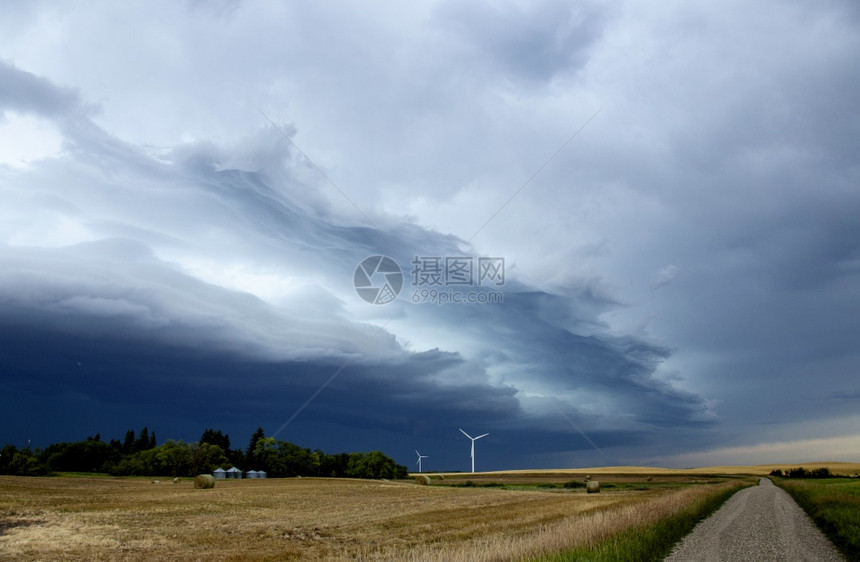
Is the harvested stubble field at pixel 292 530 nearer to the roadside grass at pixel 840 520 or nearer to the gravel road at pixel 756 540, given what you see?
the gravel road at pixel 756 540

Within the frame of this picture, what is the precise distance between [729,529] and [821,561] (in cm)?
817

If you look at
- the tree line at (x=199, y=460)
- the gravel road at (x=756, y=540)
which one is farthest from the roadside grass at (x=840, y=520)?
the tree line at (x=199, y=460)

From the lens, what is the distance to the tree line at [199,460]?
136 m

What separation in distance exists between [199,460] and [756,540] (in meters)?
148

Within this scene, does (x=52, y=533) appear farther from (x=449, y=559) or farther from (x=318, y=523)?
(x=449, y=559)

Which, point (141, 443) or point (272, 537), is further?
point (141, 443)

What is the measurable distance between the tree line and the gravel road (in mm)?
129048

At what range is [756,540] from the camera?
20359 mm

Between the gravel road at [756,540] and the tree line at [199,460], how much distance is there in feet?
423

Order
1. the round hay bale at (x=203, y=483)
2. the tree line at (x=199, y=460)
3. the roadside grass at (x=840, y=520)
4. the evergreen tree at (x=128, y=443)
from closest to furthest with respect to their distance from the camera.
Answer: the roadside grass at (x=840, y=520)
the round hay bale at (x=203, y=483)
the tree line at (x=199, y=460)
the evergreen tree at (x=128, y=443)

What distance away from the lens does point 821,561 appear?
16.1m

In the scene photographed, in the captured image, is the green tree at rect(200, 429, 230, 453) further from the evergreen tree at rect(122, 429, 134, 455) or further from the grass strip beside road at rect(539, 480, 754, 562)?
the grass strip beside road at rect(539, 480, 754, 562)

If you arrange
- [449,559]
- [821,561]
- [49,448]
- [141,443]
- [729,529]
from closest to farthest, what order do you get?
[449,559] < [821,561] < [729,529] < [49,448] < [141,443]

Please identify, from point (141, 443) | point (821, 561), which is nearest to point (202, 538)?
point (821, 561)
